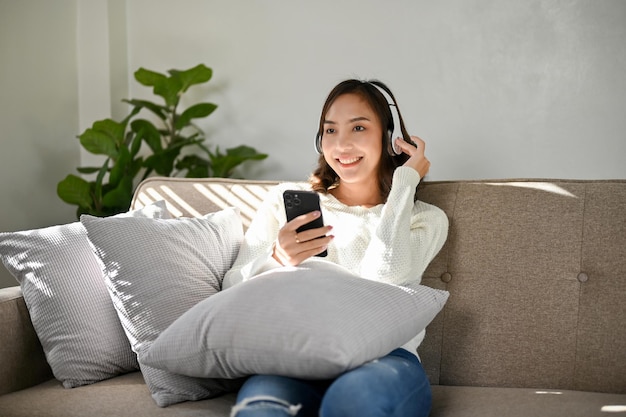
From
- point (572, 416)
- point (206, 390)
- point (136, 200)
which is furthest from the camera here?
point (136, 200)

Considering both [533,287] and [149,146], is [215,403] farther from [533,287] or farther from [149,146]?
[149,146]

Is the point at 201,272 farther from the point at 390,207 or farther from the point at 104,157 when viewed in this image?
the point at 104,157

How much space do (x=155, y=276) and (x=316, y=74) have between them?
5.98ft

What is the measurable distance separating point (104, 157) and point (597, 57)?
229cm

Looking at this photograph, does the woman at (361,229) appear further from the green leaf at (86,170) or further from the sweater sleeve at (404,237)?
the green leaf at (86,170)

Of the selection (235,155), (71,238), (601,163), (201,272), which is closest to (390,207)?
(201,272)

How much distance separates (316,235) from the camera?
1823 millimetres

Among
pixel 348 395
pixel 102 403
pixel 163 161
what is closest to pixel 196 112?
pixel 163 161

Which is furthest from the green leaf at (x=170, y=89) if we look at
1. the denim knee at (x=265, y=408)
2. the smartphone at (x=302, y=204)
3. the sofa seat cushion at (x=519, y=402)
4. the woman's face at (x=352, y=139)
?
the denim knee at (x=265, y=408)

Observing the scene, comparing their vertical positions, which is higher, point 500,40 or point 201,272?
point 500,40

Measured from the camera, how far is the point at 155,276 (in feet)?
5.98

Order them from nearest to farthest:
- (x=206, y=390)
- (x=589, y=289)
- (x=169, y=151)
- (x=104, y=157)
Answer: (x=206, y=390), (x=589, y=289), (x=169, y=151), (x=104, y=157)

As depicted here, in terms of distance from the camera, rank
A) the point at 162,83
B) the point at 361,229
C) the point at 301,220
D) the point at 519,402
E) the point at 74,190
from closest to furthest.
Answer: the point at 519,402, the point at 301,220, the point at 361,229, the point at 74,190, the point at 162,83

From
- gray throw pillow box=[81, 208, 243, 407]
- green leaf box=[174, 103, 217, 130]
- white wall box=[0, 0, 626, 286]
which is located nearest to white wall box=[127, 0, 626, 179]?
white wall box=[0, 0, 626, 286]
